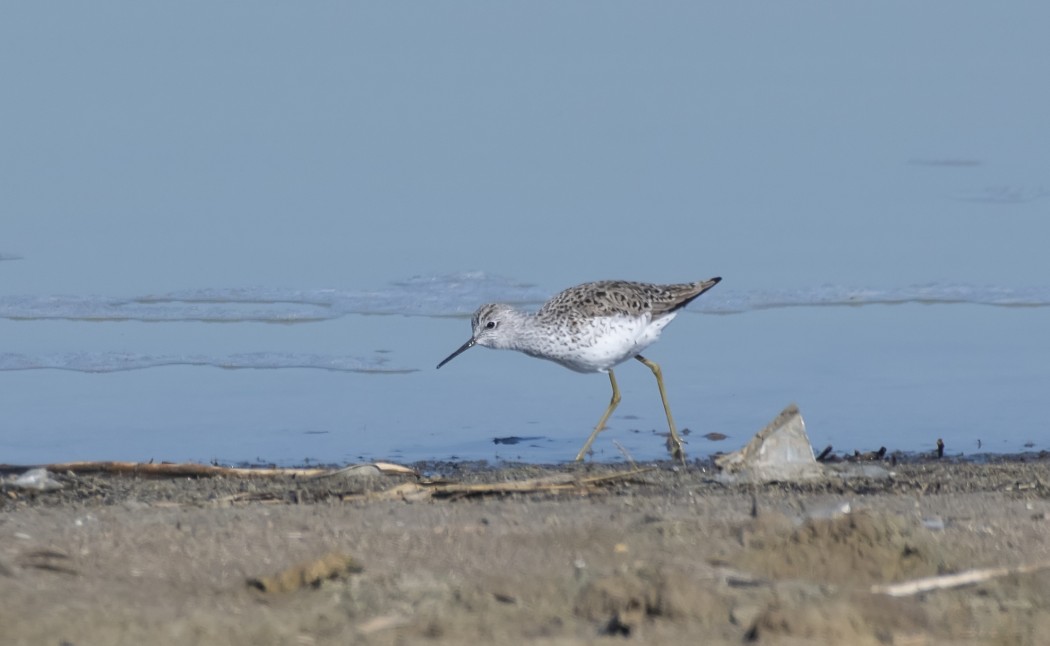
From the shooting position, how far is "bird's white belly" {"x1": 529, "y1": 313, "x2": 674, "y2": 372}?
859 cm

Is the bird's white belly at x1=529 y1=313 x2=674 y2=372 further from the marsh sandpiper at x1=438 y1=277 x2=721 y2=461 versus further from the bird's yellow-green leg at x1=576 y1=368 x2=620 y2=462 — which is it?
the bird's yellow-green leg at x1=576 y1=368 x2=620 y2=462

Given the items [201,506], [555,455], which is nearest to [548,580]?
[201,506]

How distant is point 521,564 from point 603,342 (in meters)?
4.01

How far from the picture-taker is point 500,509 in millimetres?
5492

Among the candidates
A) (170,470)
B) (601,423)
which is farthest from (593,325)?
(170,470)

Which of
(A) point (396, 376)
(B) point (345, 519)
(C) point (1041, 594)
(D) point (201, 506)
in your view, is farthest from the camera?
(A) point (396, 376)

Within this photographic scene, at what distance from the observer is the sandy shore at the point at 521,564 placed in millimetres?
3893

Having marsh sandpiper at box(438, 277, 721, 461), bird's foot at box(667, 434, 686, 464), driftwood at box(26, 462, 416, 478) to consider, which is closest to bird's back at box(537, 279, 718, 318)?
marsh sandpiper at box(438, 277, 721, 461)

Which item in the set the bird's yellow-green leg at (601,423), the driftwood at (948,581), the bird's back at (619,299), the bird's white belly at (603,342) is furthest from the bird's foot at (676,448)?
the driftwood at (948,581)

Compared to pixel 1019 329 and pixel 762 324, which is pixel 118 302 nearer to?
pixel 762 324

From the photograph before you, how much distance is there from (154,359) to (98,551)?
5.04 meters

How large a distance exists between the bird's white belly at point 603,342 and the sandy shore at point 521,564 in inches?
91.8

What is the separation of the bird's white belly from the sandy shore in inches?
91.8

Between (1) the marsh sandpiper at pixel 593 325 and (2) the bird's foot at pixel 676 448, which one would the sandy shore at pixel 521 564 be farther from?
(1) the marsh sandpiper at pixel 593 325
